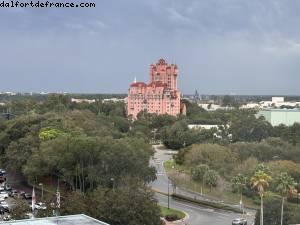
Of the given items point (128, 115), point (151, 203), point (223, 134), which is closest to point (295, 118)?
point (223, 134)

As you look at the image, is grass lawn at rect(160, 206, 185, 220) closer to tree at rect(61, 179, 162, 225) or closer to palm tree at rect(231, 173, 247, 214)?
palm tree at rect(231, 173, 247, 214)

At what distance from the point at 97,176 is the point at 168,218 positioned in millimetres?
7242

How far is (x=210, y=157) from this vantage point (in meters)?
64.8

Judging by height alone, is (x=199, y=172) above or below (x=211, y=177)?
above

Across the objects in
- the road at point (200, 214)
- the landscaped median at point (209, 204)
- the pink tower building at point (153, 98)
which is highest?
the pink tower building at point (153, 98)

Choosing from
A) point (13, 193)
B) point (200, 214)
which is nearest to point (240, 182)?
point (200, 214)

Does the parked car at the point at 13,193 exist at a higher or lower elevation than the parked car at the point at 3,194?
lower

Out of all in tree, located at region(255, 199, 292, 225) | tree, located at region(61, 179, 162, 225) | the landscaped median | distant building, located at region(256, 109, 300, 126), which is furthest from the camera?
distant building, located at region(256, 109, 300, 126)

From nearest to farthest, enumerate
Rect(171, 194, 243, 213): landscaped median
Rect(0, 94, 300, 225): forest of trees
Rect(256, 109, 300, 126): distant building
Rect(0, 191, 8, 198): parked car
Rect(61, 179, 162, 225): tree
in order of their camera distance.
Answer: Rect(61, 179, 162, 225): tree
Rect(0, 94, 300, 225): forest of trees
Rect(171, 194, 243, 213): landscaped median
Rect(0, 191, 8, 198): parked car
Rect(256, 109, 300, 126): distant building

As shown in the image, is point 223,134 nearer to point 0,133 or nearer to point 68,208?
point 0,133

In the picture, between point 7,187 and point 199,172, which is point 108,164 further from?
point 7,187

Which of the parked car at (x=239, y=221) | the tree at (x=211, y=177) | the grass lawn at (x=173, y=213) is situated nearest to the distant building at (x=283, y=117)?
the tree at (x=211, y=177)

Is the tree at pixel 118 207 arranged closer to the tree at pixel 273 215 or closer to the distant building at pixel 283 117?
the tree at pixel 273 215

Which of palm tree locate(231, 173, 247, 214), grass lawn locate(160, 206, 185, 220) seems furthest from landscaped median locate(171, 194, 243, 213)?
grass lawn locate(160, 206, 185, 220)
